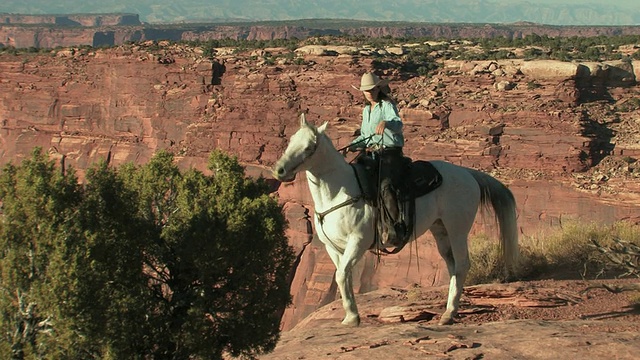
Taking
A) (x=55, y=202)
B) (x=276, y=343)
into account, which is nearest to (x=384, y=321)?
(x=276, y=343)

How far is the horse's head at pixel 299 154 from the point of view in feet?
34.0

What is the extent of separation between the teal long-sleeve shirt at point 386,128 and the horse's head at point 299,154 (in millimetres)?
996

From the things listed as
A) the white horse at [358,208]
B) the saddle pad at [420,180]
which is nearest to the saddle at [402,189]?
the saddle pad at [420,180]

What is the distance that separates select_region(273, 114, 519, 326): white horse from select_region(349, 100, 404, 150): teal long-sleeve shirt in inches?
20.6

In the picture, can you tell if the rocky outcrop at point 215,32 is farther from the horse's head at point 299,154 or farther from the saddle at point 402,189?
the horse's head at point 299,154

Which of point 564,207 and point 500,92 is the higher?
point 500,92

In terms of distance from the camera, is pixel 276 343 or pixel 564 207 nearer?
pixel 276 343

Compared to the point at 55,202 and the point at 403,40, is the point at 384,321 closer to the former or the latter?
the point at 55,202

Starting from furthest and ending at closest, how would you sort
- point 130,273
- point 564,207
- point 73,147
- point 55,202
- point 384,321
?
point 73,147, point 564,207, point 384,321, point 130,273, point 55,202

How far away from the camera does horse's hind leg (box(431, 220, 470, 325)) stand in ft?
39.2

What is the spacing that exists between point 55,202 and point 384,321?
4.43 metres

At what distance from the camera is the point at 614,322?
11.2 m

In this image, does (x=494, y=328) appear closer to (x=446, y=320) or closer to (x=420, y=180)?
(x=446, y=320)

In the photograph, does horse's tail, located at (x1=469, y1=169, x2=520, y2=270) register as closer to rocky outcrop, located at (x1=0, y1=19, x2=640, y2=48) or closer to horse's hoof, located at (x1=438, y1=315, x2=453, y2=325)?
horse's hoof, located at (x1=438, y1=315, x2=453, y2=325)
